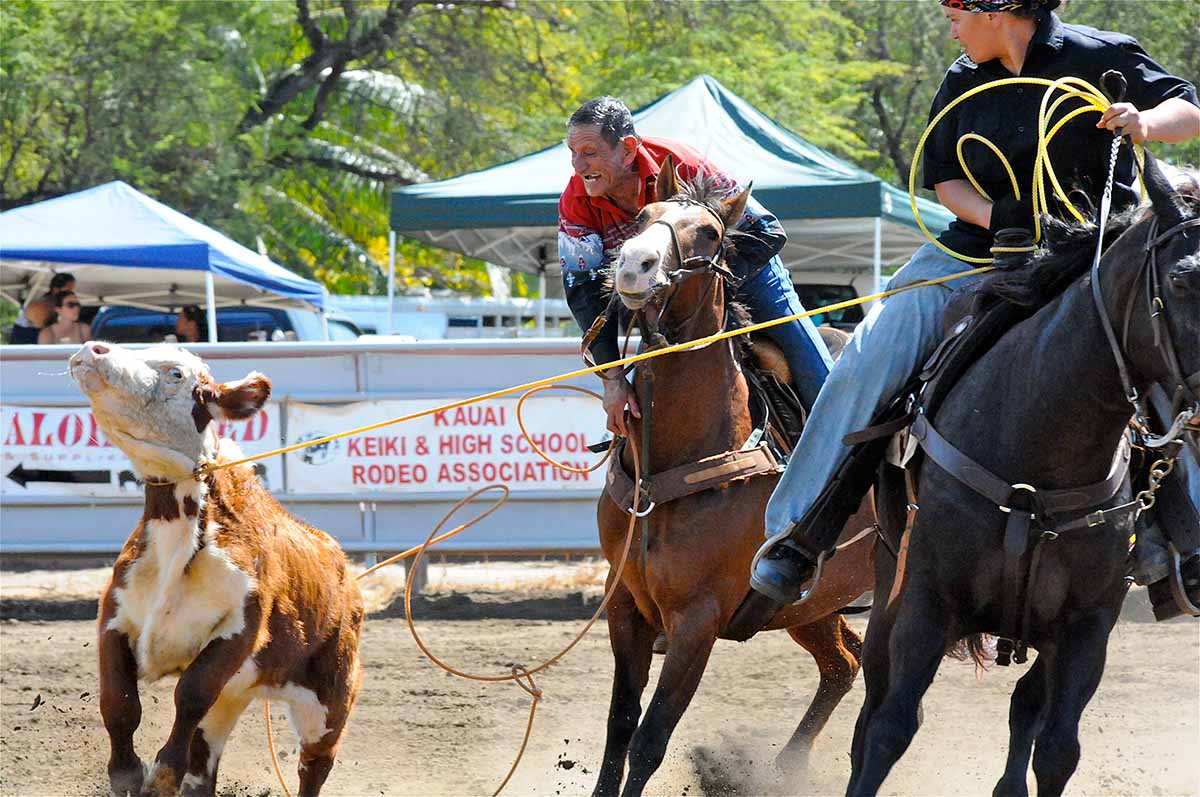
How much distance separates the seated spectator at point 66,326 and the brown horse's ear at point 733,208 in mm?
8193

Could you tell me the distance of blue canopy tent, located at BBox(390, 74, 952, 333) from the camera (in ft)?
39.6

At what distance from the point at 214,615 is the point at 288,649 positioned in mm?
A: 370

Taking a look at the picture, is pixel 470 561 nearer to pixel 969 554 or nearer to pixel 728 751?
pixel 728 751

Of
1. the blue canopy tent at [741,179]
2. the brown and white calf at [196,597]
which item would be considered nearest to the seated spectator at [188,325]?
the blue canopy tent at [741,179]

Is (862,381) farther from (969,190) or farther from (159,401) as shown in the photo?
(159,401)

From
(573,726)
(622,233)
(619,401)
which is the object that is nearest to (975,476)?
(619,401)

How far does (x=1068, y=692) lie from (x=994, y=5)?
1898 mm

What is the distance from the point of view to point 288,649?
5371 mm

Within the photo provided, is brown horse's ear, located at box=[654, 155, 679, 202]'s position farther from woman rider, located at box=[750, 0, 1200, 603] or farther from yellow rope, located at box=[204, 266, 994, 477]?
woman rider, located at box=[750, 0, 1200, 603]

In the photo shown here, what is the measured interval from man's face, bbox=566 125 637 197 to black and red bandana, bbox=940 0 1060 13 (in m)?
1.47

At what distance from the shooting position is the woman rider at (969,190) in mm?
4266

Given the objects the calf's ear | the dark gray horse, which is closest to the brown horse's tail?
the dark gray horse

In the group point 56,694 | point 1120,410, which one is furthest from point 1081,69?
point 56,694

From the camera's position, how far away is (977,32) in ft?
14.1
